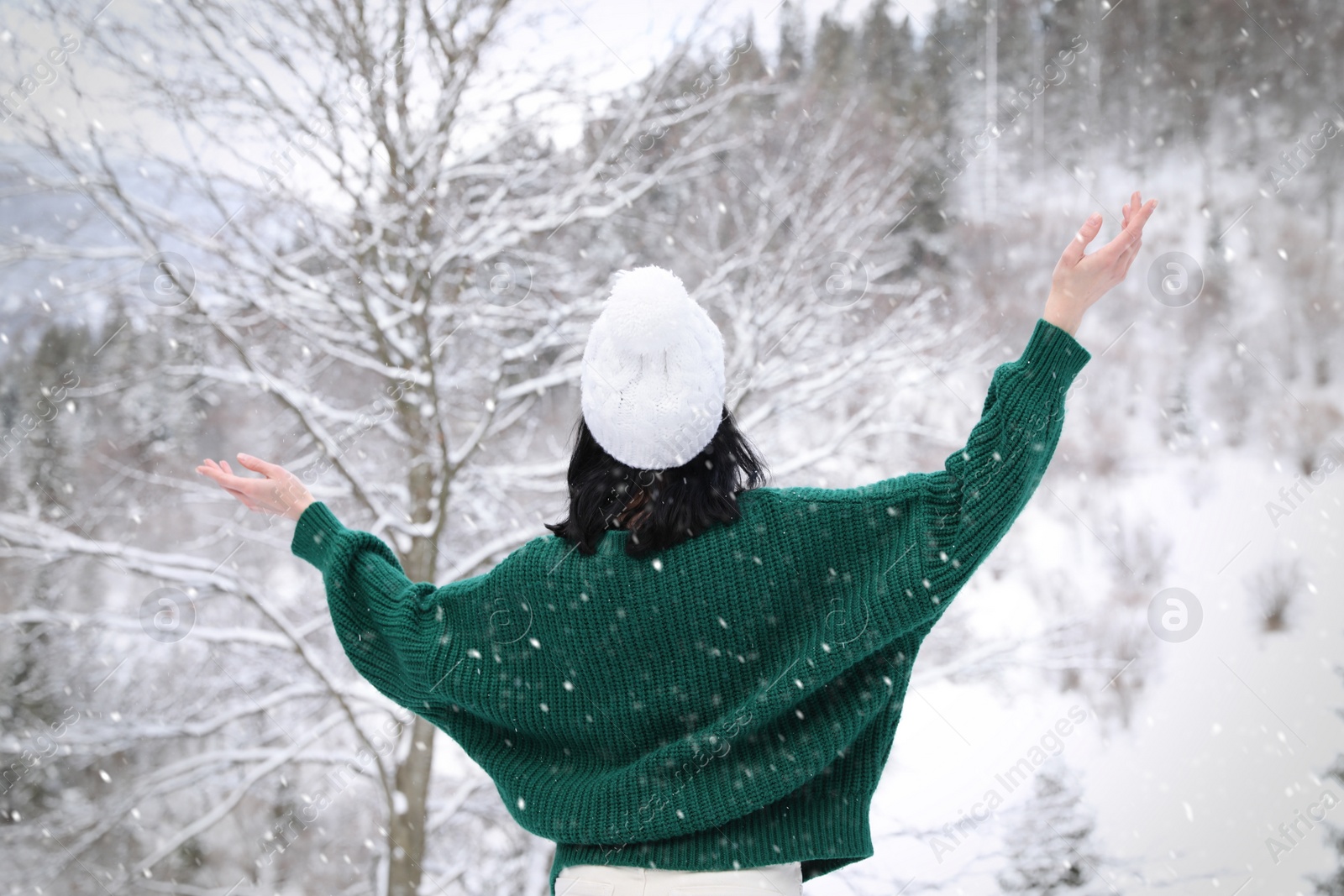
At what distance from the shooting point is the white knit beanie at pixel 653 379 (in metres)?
1.12

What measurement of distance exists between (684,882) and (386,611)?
59 cm

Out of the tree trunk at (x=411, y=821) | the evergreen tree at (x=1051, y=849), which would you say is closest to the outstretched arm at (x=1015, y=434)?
the tree trunk at (x=411, y=821)

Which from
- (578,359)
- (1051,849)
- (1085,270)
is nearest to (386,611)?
(1085,270)

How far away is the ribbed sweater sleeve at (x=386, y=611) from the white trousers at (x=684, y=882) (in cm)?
31

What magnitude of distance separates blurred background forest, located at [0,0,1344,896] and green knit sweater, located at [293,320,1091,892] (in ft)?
6.78

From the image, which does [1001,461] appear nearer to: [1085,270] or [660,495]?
[1085,270]

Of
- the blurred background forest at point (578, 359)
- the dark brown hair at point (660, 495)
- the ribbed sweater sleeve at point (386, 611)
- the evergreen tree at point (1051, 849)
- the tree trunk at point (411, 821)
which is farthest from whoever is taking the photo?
the evergreen tree at point (1051, 849)

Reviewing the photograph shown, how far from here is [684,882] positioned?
1108 millimetres

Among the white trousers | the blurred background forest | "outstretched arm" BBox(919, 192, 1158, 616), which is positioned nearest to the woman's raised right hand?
"outstretched arm" BBox(919, 192, 1158, 616)

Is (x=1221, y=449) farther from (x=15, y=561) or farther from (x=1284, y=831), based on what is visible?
(x=15, y=561)

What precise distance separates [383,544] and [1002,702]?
522 centimetres

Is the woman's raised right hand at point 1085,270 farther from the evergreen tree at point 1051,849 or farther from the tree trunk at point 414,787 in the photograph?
the evergreen tree at point 1051,849

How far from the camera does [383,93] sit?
3.38m

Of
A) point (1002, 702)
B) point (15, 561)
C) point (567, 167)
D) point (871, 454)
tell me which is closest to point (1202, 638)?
point (1002, 702)
